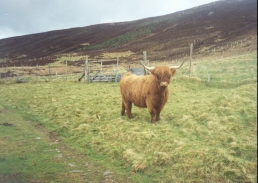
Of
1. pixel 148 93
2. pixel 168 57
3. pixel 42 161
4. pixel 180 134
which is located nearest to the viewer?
pixel 42 161

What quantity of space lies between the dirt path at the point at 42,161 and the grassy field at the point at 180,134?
236 millimetres

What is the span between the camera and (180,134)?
5078 millimetres

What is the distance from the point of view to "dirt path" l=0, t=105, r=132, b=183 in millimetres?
3859

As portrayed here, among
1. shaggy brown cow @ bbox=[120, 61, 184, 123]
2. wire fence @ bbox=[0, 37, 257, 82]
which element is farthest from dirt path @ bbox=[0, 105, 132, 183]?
wire fence @ bbox=[0, 37, 257, 82]

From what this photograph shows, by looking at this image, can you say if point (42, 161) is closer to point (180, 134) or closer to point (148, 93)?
point (180, 134)

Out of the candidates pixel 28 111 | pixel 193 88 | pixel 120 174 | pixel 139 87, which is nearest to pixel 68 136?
pixel 139 87

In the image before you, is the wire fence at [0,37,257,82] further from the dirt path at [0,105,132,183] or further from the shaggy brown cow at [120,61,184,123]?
the dirt path at [0,105,132,183]

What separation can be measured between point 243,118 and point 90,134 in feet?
13.1

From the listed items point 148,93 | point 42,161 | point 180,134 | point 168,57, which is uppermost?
point 168,57

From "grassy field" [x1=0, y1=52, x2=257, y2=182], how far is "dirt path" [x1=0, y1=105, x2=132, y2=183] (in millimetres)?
236

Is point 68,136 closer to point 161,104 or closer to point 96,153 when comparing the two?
point 96,153

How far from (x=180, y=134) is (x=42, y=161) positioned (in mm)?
2733

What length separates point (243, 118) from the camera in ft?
9.68

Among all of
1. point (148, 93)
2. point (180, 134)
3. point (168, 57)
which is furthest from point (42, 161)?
→ point (168, 57)
